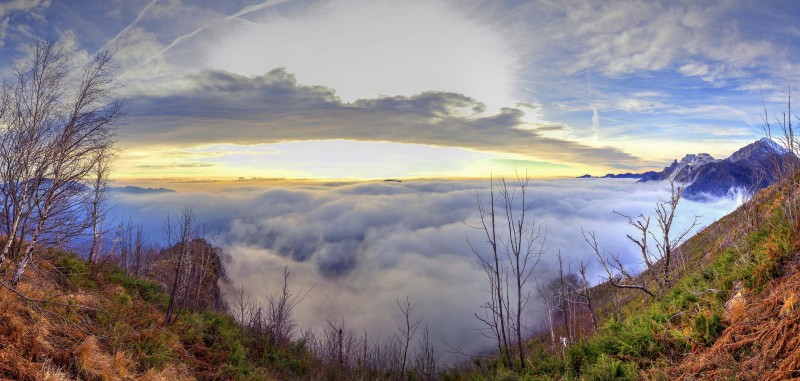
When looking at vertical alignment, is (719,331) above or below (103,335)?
above

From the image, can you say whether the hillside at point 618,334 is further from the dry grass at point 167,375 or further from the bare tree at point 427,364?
the bare tree at point 427,364

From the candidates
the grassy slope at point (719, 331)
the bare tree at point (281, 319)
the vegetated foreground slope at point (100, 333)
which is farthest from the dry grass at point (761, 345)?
the bare tree at point (281, 319)

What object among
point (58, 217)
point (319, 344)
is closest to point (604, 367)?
point (58, 217)

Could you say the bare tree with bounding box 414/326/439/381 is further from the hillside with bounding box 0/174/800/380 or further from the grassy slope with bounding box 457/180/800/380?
the grassy slope with bounding box 457/180/800/380

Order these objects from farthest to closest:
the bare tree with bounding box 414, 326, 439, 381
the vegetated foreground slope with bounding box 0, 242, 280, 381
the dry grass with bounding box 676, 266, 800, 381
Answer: the bare tree with bounding box 414, 326, 439, 381
the vegetated foreground slope with bounding box 0, 242, 280, 381
the dry grass with bounding box 676, 266, 800, 381

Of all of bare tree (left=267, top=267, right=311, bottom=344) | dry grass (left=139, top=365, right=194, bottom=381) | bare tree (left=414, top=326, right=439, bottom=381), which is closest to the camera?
dry grass (left=139, top=365, right=194, bottom=381)

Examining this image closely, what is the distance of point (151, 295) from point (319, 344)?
30.0m

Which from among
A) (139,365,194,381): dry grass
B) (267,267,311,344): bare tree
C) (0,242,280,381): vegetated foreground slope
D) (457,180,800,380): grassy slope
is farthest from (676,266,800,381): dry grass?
(267,267,311,344): bare tree

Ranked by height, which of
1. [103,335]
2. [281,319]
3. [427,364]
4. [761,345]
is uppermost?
[761,345]

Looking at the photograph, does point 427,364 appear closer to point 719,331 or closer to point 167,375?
point 167,375

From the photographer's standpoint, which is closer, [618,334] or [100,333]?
[618,334]

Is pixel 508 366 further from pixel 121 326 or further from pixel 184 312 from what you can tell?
pixel 184 312

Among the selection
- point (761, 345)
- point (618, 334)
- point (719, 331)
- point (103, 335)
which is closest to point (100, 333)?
point (103, 335)

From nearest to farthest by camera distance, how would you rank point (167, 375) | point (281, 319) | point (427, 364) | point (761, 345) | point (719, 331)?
point (761, 345) → point (719, 331) → point (167, 375) → point (427, 364) → point (281, 319)
